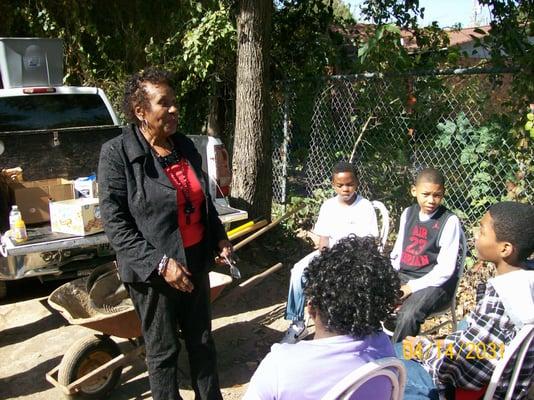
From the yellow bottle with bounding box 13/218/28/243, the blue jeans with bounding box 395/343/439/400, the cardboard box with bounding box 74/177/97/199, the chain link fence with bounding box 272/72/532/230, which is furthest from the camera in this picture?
the cardboard box with bounding box 74/177/97/199

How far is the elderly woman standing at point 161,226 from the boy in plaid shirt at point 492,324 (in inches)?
46.5

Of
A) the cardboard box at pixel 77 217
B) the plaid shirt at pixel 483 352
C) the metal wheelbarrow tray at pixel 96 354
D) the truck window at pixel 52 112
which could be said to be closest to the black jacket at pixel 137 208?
the metal wheelbarrow tray at pixel 96 354

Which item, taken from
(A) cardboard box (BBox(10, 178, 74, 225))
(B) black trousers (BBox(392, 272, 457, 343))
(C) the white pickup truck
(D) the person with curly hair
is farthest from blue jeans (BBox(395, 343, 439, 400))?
(A) cardboard box (BBox(10, 178, 74, 225))

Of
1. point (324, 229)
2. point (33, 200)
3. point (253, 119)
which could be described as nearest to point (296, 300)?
point (324, 229)

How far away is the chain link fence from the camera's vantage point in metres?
4.46

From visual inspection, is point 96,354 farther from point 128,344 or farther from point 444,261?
point 444,261

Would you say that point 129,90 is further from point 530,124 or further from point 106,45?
point 106,45

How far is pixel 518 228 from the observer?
2.21m

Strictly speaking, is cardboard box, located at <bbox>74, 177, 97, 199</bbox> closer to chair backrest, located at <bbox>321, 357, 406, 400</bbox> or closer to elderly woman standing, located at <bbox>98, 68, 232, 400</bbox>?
elderly woman standing, located at <bbox>98, 68, 232, 400</bbox>

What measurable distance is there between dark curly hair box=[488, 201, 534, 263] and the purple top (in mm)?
904

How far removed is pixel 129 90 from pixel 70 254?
1824 mm

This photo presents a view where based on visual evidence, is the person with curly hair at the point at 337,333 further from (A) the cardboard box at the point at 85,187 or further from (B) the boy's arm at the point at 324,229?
(A) the cardboard box at the point at 85,187

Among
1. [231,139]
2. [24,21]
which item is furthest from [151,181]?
[24,21]

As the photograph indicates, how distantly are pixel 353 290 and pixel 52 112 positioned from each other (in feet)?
15.7
